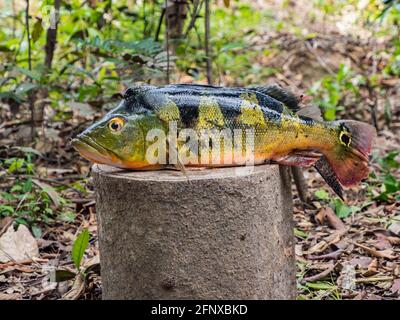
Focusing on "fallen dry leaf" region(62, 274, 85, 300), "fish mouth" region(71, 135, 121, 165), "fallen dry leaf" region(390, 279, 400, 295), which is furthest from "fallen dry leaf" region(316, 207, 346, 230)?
"fish mouth" region(71, 135, 121, 165)

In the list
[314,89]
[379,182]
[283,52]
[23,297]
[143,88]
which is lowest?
[23,297]

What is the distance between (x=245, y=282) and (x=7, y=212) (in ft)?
6.90

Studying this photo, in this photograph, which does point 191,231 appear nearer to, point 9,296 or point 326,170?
point 326,170

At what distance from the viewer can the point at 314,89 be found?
6.56m

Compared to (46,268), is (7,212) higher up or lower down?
higher up

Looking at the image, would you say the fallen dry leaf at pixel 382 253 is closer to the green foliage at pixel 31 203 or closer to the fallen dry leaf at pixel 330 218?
the fallen dry leaf at pixel 330 218

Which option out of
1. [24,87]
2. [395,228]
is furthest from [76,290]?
[395,228]

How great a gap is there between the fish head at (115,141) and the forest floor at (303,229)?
0.84 m

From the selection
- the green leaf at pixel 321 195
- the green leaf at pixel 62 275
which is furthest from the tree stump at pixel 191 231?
the green leaf at pixel 321 195

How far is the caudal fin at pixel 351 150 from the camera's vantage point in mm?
2811

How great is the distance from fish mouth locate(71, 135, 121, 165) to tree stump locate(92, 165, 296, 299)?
0.24 ft

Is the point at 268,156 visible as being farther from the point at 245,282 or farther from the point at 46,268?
the point at 46,268

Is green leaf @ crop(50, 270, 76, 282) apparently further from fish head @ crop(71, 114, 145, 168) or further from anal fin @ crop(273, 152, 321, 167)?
anal fin @ crop(273, 152, 321, 167)

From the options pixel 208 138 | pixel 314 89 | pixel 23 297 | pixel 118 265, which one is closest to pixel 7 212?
pixel 23 297
